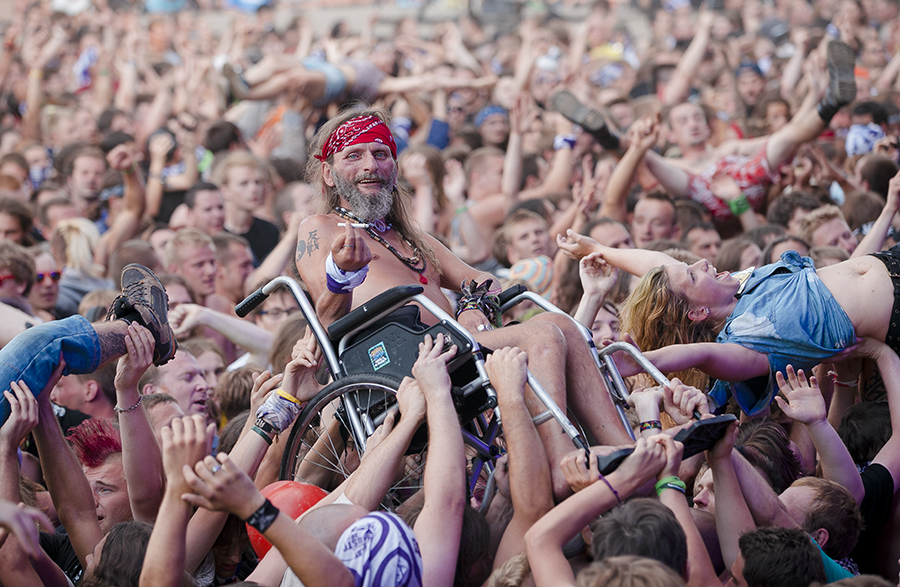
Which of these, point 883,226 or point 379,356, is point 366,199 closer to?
point 379,356

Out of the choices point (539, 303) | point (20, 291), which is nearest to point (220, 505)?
point (539, 303)

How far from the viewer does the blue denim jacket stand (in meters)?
4.14

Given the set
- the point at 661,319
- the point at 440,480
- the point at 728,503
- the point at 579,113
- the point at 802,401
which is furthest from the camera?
the point at 579,113

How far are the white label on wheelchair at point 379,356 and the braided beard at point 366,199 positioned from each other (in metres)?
0.91

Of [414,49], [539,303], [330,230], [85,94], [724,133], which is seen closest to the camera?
[539,303]

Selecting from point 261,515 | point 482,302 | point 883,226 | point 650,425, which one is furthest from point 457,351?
point 883,226

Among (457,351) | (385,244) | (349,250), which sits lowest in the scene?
(457,351)

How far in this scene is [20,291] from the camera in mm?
5797

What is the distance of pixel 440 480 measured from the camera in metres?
3.11

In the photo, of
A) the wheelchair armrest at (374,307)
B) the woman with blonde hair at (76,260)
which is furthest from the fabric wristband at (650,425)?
the woman with blonde hair at (76,260)

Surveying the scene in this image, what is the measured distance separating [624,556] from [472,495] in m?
1.24

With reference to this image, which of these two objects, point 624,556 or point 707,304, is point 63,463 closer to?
point 624,556

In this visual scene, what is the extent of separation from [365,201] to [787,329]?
2084 millimetres

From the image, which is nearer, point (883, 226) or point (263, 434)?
point (263, 434)
